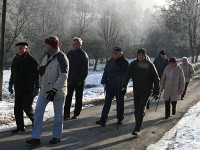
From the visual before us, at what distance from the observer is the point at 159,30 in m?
68.9

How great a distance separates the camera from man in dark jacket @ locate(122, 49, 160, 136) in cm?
692

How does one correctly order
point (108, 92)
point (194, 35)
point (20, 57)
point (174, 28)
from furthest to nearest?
point (174, 28) → point (194, 35) → point (108, 92) → point (20, 57)

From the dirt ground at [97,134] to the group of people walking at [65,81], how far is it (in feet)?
0.76

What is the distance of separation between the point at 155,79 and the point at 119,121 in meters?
1.68

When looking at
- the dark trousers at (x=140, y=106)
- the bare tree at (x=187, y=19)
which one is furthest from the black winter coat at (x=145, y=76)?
the bare tree at (x=187, y=19)

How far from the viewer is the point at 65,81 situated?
584 centimetres

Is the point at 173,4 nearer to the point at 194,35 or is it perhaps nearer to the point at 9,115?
the point at 194,35

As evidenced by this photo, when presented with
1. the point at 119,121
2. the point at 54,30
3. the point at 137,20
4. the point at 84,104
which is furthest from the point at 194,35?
the point at 137,20

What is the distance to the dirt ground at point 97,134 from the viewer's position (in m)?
5.95

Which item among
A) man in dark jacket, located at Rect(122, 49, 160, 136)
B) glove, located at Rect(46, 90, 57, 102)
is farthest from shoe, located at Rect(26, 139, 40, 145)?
man in dark jacket, located at Rect(122, 49, 160, 136)

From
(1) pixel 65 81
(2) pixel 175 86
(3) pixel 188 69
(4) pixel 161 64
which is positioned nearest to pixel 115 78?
(1) pixel 65 81

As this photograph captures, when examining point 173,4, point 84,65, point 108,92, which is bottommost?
→ point 108,92

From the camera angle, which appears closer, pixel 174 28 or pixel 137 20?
pixel 174 28

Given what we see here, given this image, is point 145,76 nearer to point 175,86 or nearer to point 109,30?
point 175,86
